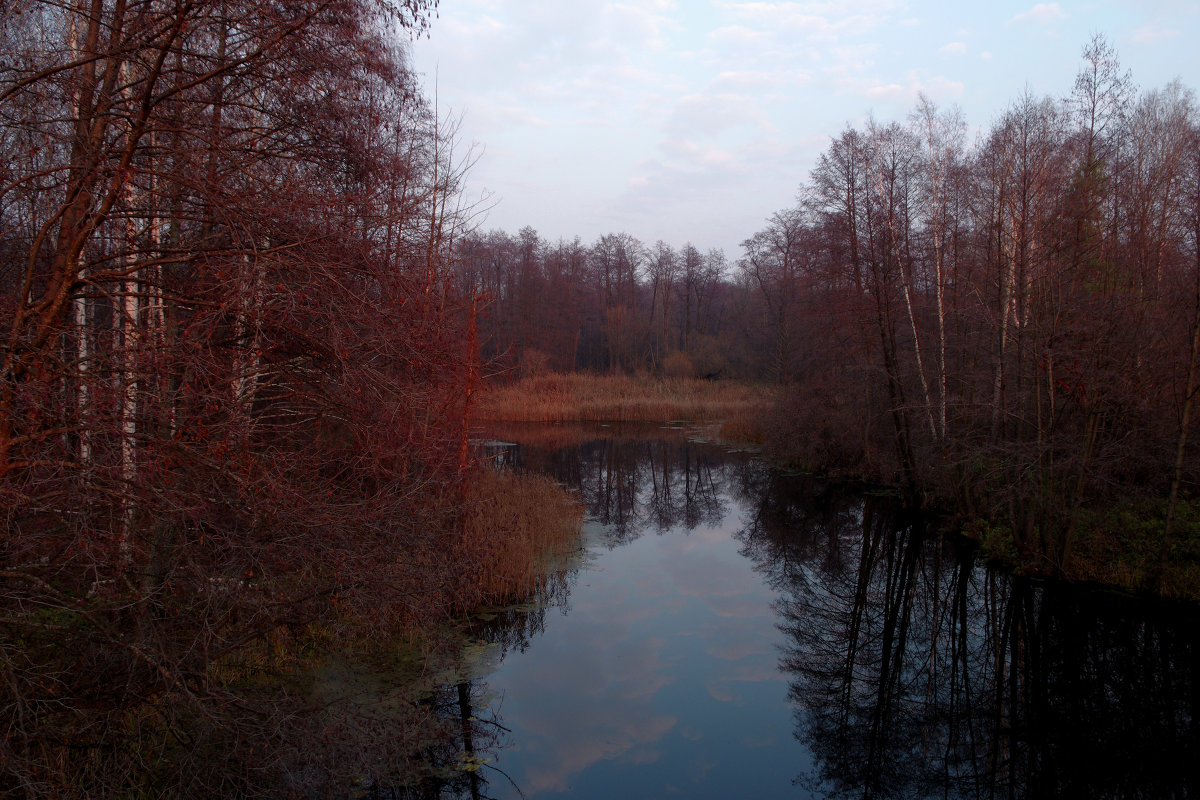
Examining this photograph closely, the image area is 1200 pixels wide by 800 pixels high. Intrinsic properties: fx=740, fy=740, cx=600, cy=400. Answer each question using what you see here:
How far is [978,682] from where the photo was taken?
7441 mm

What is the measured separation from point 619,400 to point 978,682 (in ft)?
84.3

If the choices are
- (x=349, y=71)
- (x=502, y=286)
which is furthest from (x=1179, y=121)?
(x=502, y=286)

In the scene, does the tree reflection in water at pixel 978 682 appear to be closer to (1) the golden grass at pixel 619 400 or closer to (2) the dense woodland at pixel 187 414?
(2) the dense woodland at pixel 187 414

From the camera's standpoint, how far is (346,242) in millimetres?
4430

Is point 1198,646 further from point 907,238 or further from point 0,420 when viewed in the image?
point 0,420

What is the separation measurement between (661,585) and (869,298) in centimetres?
807

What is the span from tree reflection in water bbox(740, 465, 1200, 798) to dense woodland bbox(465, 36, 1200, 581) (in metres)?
1.26

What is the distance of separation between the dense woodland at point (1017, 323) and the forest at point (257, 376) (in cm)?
8

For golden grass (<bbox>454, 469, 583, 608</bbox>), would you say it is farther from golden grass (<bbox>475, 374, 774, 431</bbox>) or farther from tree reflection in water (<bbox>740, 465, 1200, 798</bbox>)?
golden grass (<bbox>475, 374, 774, 431</bbox>)

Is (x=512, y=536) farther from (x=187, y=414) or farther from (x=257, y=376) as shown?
(x=187, y=414)

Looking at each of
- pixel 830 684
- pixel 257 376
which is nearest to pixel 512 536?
pixel 830 684

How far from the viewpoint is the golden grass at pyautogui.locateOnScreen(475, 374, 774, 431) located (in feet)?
98.8

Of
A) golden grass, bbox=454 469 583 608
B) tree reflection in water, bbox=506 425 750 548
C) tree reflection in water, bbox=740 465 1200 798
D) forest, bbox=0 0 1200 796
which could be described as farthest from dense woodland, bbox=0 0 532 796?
tree reflection in water, bbox=506 425 750 548

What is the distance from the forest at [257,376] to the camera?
3.70 m
